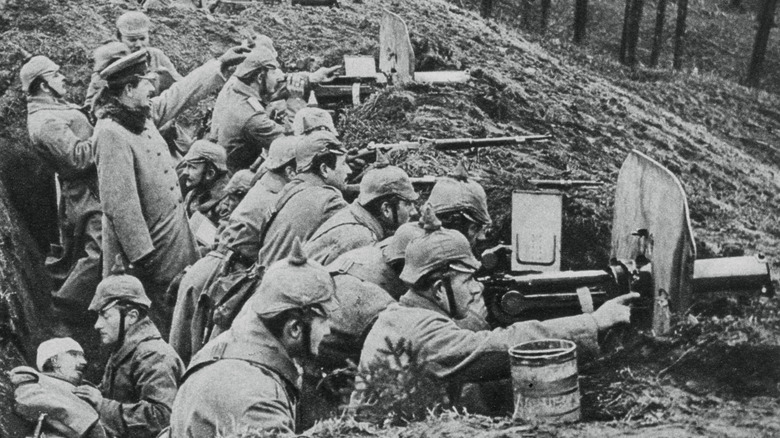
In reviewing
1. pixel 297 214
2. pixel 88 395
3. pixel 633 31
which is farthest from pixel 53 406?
pixel 633 31

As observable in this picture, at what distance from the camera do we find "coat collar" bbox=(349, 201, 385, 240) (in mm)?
9242

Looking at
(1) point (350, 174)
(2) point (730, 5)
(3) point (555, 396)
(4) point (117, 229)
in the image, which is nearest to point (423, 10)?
(1) point (350, 174)

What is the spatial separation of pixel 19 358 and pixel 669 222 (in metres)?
5.96

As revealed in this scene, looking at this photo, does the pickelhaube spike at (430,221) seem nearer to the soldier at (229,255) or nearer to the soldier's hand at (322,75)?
the soldier at (229,255)

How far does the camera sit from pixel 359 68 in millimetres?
15062

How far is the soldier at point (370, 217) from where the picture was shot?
905 centimetres

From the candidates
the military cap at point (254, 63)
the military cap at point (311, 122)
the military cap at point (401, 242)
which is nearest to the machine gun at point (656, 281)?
the military cap at point (401, 242)

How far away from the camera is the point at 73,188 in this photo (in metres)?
12.0

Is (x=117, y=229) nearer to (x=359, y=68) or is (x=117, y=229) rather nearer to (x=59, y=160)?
(x=59, y=160)

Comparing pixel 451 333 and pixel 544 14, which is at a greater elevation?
pixel 451 333

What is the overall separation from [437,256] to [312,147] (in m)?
3.16

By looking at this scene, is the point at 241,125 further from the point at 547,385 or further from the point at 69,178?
the point at 547,385

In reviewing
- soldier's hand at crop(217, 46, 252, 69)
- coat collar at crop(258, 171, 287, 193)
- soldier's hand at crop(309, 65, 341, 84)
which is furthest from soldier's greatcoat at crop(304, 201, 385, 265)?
soldier's hand at crop(309, 65, 341, 84)

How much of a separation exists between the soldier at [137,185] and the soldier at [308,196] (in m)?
1.34
